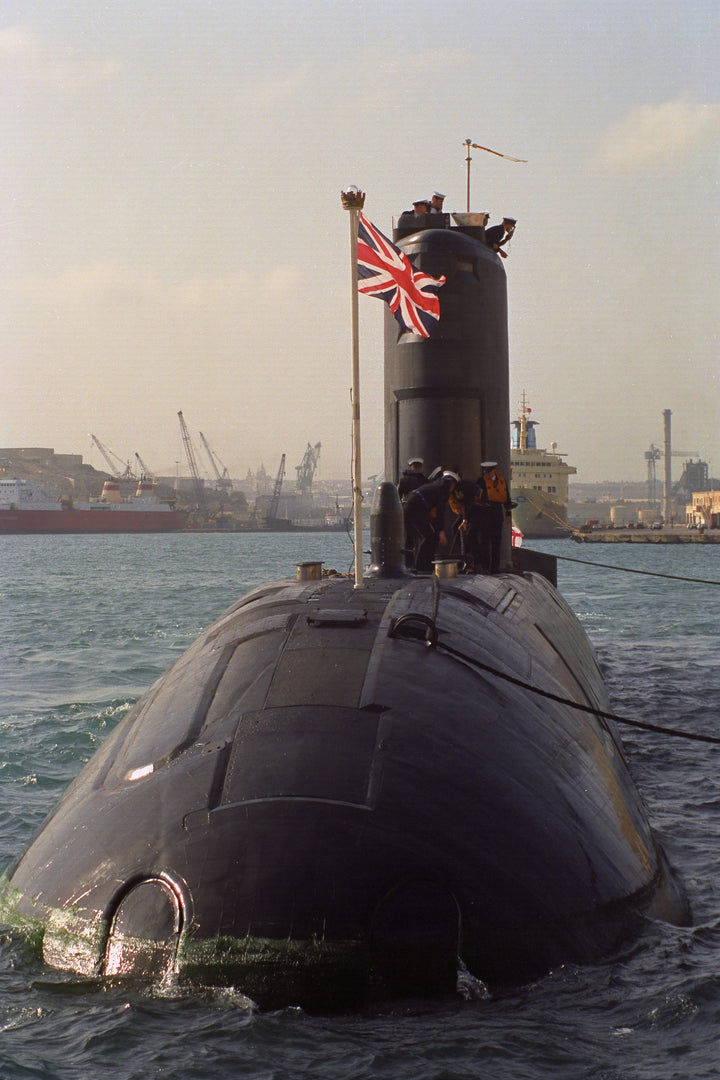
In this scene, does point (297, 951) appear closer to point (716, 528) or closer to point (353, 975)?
point (353, 975)

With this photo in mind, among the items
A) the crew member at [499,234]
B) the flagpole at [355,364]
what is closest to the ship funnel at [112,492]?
the crew member at [499,234]

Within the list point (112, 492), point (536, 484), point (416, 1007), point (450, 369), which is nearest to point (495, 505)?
point (450, 369)

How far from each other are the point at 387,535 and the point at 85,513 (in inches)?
5114

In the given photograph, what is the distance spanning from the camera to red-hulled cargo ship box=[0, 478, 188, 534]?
134 m

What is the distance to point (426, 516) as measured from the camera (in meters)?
11.9

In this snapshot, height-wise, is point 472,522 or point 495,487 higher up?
point 495,487

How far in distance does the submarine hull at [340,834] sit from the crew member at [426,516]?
4.78 m

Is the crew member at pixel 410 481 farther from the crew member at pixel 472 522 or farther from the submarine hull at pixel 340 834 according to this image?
the submarine hull at pixel 340 834

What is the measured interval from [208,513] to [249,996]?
563ft

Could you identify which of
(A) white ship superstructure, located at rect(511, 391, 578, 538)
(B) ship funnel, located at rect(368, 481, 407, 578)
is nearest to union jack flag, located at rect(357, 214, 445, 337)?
(B) ship funnel, located at rect(368, 481, 407, 578)

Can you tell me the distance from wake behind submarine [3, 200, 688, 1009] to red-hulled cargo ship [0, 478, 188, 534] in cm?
13038

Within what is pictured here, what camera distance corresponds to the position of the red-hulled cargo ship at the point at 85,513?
438 ft

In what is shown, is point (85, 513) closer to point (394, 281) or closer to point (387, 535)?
point (394, 281)

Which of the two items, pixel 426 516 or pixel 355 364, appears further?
pixel 426 516
